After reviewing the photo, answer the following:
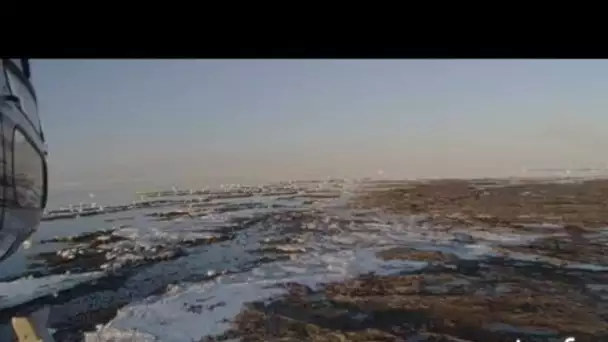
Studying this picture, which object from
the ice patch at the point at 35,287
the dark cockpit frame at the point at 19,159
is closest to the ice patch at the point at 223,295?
the ice patch at the point at 35,287

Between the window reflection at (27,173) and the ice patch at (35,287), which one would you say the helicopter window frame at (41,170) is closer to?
the window reflection at (27,173)

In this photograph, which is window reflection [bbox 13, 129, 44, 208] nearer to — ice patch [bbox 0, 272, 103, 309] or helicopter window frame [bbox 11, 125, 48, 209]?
helicopter window frame [bbox 11, 125, 48, 209]

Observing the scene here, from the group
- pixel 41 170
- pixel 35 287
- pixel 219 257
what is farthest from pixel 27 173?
pixel 219 257

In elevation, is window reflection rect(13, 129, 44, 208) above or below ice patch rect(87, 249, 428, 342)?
above

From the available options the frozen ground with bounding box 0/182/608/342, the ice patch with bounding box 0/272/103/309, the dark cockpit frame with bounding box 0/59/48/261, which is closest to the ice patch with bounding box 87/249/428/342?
the frozen ground with bounding box 0/182/608/342

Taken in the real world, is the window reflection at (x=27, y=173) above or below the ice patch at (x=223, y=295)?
above

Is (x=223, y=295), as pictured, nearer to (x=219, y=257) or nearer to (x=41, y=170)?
(x=219, y=257)

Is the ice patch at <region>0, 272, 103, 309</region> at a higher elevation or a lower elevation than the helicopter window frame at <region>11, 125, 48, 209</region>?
lower

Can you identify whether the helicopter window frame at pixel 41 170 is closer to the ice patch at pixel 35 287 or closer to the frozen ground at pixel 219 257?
the frozen ground at pixel 219 257

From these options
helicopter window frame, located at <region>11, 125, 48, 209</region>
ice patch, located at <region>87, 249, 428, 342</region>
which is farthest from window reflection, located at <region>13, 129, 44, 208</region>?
ice patch, located at <region>87, 249, 428, 342</region>
